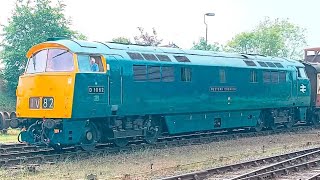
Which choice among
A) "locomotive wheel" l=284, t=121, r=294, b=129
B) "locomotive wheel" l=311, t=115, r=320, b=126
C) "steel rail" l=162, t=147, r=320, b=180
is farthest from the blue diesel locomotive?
"locomotive wheel" l=311, t=115, r=320, b=126

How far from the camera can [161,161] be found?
49.6 feet

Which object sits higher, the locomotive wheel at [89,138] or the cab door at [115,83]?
the cab door at [115,83]

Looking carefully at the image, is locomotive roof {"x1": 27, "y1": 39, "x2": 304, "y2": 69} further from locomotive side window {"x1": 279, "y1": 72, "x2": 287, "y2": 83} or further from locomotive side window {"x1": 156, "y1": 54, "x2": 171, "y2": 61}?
locomotive side window {"x1": 279, "y1": 72, "x2": 287, "y2": 83}

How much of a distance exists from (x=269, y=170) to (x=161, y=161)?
350cm

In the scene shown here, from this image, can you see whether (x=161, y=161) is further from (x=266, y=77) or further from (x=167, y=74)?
(x=266, y=77)

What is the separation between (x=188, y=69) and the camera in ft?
63.9

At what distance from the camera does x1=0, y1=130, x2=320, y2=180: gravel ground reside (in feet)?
41.7

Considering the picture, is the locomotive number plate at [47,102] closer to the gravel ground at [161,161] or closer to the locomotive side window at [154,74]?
the gravel ground at [161,161]

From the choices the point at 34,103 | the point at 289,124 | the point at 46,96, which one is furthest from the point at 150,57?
the point at 289,124

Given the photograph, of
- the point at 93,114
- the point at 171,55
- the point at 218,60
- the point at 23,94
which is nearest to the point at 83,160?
the point at 93,114

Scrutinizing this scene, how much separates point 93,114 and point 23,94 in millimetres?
2581

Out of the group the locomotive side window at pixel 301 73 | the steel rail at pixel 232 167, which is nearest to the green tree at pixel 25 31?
the locomotive side window at pixel 301 73

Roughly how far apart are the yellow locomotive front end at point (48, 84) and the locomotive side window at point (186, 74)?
16.8 feet

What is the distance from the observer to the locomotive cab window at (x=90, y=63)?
15539 mm
